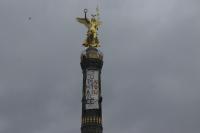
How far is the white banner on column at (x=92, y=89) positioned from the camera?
93062 millimetres

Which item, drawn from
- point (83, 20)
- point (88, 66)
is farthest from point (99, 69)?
point (83, 20)

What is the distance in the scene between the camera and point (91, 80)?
311 ft

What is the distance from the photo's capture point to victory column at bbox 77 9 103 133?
92.1 metres

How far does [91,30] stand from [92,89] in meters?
9.54

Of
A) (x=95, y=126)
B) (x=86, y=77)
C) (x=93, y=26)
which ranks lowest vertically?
(x=95, y=126)

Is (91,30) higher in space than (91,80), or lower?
higher

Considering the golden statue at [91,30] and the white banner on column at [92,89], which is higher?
the golden statue at [91,30]

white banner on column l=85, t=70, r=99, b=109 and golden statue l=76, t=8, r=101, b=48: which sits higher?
golden statue l=76, t=8, r=101, b=48

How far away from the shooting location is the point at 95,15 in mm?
100188

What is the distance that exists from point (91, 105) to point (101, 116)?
2019 millimetres

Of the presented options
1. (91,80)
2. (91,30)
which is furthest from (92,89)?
(91,30)

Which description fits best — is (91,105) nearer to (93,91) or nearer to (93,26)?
(93,91)

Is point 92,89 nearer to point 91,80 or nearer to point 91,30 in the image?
point 91,80

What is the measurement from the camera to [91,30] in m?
98.7
